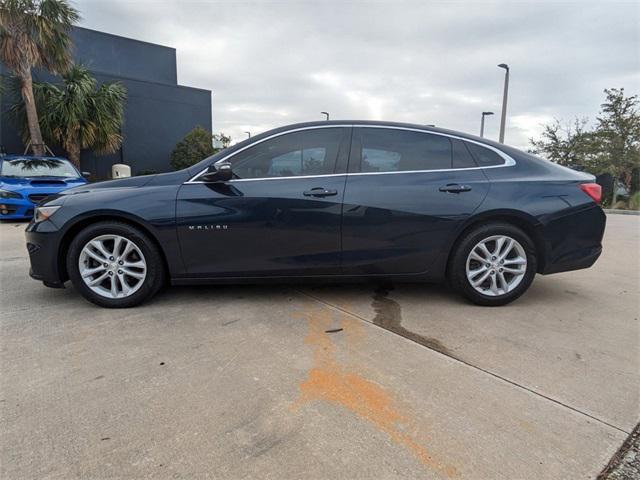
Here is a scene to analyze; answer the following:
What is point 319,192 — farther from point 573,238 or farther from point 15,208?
point 15,208

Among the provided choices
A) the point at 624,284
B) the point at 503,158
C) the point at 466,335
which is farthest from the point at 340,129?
the point at 624,284

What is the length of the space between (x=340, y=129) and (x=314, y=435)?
2.29 metres

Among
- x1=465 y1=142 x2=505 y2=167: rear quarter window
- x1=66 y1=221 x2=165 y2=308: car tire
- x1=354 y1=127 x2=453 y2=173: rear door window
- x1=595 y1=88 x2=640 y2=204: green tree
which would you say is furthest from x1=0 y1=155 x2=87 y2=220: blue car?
x1=595 y1=88 x2=640 y2=204: green tree

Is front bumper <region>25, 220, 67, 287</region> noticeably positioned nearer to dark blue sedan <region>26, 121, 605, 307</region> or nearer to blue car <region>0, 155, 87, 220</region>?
dark blue sedan <region>26, 121, 605, 307</region>

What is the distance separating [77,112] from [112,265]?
38.3ft

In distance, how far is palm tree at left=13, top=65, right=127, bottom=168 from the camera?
474 inches

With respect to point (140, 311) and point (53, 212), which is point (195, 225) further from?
point (53, 212)

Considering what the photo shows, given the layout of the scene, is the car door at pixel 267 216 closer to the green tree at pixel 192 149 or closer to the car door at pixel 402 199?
the car door at pixel 402 199

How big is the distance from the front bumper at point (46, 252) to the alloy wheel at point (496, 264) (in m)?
3.18

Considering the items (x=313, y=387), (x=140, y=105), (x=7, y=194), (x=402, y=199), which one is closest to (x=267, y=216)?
(x=402, y=199)

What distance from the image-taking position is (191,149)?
53.1 ft

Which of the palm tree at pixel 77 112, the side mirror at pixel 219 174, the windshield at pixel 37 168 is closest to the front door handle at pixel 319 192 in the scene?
the side mirror at pixel 219 174

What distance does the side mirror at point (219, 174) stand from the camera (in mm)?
2947

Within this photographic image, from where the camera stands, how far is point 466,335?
2.64 m
